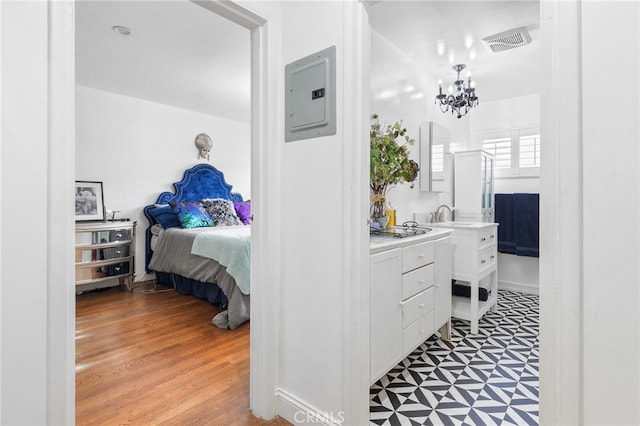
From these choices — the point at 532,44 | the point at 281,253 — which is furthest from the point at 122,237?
the point at 532,44

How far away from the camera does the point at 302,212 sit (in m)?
1.63

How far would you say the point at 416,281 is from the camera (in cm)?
217

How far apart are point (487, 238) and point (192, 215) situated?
3487 millimetres

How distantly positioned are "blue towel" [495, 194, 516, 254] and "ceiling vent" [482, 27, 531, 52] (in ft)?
6.16

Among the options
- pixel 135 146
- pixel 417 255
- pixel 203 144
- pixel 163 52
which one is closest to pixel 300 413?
pixel 417 255

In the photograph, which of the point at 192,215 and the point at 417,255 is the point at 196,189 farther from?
the point at 417,255

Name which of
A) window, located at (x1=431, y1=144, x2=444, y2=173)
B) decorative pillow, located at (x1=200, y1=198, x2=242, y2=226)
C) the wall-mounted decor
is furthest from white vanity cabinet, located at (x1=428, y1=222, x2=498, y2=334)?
the wall-mounted decor

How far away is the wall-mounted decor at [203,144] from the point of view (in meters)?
4.96

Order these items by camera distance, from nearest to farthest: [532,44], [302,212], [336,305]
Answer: [336,305] < [302,212] < [532,44]

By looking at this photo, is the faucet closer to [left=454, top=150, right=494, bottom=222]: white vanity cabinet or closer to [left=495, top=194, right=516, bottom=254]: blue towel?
[left=454, top=150, right=494, bottom=222]: white vanity cabinet

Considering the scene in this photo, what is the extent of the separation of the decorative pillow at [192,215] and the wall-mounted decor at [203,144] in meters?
0.94

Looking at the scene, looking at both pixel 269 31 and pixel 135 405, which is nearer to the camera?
pixel 269 31

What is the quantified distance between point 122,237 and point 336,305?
333cm
